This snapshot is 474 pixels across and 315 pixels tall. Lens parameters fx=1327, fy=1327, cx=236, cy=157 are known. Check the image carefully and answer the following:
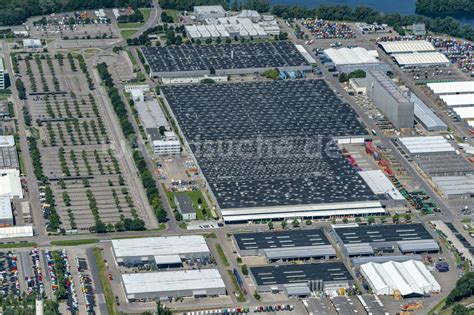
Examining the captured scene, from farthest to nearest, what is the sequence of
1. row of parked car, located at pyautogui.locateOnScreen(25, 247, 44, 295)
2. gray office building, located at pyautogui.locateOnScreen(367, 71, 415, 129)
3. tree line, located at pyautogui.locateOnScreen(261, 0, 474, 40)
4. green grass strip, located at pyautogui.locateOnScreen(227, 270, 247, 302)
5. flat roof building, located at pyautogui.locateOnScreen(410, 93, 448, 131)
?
tree line, located at pyautogui.locateOnScreen(261, 0, 474, 40) < flat roof building, located at pyautogui.locateOnScreen(410, 93, 448, 131) < gray office building, located at pyautogui.locateOnScreen(367, 71, 415, 129) < green grass strip, located at pyautogui.locateOnScreen(227, 270, 247, 302) < row of parked car, located at pyautogui.locateOnScreen(25, 247, 44, 295)

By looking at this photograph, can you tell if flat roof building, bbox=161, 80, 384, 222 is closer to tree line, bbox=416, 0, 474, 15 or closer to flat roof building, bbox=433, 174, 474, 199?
flat roof building, bbox=433, 174, 474, 199

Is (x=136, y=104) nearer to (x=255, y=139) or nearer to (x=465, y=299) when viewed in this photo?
(x=255, y=139)

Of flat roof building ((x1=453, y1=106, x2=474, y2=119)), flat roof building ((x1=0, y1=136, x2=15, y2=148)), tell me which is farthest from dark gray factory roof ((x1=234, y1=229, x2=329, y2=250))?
flat roof building ((x1=453, y1=106, x2=474, y2=119))

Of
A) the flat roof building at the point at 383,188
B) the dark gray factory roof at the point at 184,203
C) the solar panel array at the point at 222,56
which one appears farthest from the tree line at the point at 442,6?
the dark gray factory roof at the point at 184,203

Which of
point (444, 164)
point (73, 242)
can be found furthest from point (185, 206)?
point (444, 164)

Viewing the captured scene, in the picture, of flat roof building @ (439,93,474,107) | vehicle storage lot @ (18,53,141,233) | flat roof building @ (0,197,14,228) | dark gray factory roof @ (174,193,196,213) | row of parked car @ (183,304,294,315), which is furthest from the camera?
flat roof building @ (439,93,474,107)
